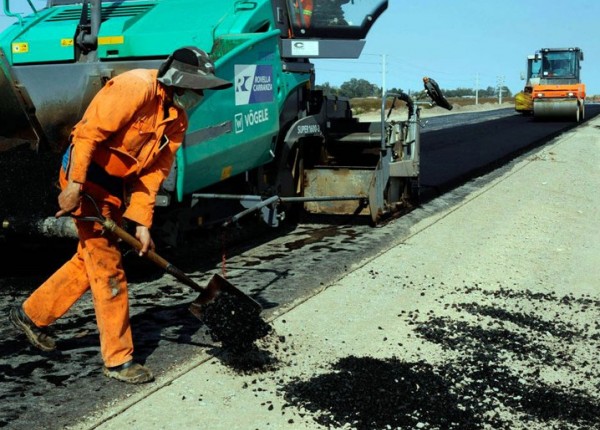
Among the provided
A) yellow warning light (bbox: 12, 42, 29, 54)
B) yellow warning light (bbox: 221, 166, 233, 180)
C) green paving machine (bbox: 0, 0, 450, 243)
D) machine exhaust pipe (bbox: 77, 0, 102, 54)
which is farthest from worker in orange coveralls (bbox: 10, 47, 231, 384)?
yellow warning light (bbox: 12, 42, 29, 54)

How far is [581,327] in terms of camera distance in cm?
479

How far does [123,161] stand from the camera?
374cm

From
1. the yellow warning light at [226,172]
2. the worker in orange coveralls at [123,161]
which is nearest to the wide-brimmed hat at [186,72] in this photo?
the worker in orange coveralls at [123,161]

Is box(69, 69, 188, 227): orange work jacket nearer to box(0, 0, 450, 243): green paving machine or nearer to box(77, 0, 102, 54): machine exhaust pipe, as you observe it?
box(0, 0, 450, 243): green paving machine

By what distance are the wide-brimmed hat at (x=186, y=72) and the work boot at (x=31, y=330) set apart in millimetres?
1497

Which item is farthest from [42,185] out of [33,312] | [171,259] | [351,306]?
[351,306]

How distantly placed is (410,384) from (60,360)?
1.87m

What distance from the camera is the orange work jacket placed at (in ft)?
11.6

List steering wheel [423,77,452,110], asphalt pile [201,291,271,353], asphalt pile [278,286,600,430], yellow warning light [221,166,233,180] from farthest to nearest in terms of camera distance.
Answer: steering wheel [423,77,452,110]
yellow warning light [221,166,233,180]
asphalt pile [201,291,271,353]
asphalt pile [278,286,600,430]

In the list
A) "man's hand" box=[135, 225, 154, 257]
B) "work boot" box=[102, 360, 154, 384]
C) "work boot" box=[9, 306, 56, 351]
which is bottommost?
"work boot" box=[102, 360, 154, 384]

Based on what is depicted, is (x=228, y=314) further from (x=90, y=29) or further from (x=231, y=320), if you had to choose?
(x=90, y=29)

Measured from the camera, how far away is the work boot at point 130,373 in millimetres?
3727

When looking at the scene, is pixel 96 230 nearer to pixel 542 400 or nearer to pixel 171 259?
pixel 542 400

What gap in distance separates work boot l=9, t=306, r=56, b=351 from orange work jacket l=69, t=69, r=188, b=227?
2.96 ft
